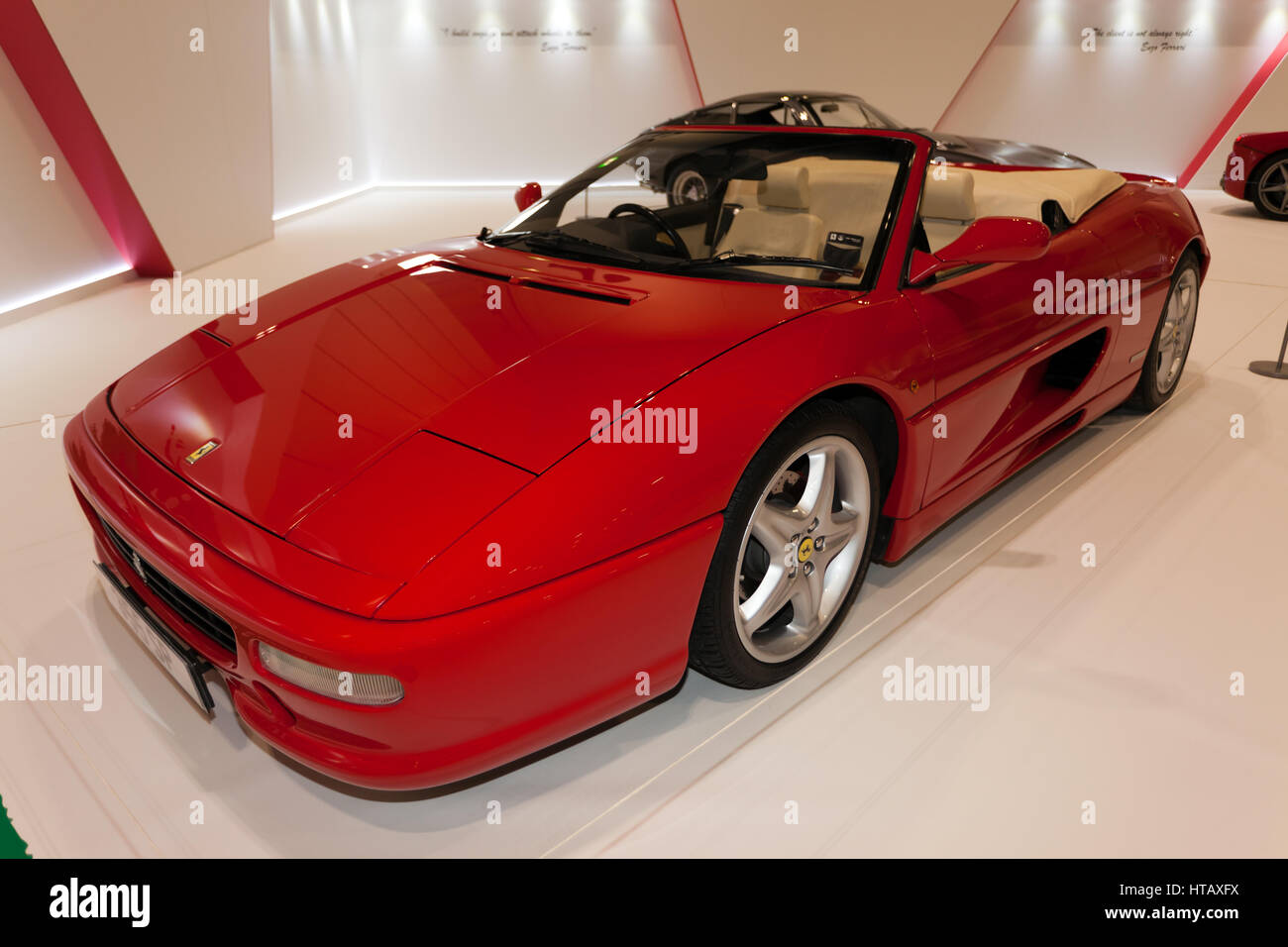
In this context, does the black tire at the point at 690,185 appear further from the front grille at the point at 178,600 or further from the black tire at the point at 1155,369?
the black tire at the point at 1155,369

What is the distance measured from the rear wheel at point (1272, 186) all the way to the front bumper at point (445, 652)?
8.22 meters

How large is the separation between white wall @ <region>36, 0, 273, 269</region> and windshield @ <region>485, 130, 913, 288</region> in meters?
4.19

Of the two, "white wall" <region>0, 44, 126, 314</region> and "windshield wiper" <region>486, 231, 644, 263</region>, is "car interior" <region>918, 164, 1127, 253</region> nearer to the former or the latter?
"windshield wiper" <region>486, 231, 644, 263</region>

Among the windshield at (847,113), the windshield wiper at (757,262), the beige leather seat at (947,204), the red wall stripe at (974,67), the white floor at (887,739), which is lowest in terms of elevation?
the white floor at (887,739)

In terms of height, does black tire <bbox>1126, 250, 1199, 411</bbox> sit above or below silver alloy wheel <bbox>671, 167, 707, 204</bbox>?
below

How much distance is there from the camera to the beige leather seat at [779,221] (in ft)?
7.13

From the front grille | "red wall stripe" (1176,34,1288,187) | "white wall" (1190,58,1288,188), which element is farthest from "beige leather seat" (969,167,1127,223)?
"red wall stripe" (1176,34,1288,187)

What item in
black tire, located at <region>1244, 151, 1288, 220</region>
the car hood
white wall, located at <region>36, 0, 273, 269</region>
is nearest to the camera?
the car hood

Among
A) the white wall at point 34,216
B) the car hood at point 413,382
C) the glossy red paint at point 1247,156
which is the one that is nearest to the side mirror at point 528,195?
the car hood at point 413,382

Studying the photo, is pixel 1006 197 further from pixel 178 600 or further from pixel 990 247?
pixel 178 600

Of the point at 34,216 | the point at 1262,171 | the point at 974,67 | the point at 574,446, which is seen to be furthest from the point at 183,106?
the point at 1262,171
